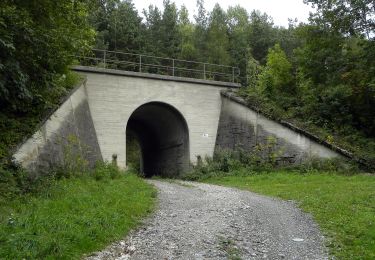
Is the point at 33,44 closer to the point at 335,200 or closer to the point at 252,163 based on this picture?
the point at 335,200

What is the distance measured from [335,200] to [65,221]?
705cm

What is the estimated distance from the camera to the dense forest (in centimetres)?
1048

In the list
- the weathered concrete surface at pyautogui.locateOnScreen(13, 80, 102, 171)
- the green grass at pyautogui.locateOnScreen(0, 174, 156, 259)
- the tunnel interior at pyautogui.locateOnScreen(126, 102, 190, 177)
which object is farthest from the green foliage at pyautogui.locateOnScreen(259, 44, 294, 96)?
the green grass at pyautogui.locateOnScreen(0, 174, 156, 259)

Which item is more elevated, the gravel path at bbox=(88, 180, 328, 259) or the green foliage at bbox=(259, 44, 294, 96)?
the green foliage at bbox=(259, 44, 294, 96)

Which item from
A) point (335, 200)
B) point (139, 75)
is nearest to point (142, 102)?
point (139, 75)

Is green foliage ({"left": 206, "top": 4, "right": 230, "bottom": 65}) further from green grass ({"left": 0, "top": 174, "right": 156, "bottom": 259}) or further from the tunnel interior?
green grass ({"left": 0, "top": 174, "right": 156, "bottom": 259})

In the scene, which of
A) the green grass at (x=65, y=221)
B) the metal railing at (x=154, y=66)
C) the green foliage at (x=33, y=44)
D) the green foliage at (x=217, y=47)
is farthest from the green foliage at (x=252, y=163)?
the green foliage at (x=217, y=47)

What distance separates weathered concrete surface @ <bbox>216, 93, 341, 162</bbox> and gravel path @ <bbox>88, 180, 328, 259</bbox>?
8.60 m

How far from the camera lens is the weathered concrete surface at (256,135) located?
1956 centimetres

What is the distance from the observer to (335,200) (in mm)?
11062

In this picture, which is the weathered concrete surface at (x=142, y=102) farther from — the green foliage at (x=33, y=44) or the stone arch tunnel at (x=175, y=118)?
the green foliage at (x=33, y=44)

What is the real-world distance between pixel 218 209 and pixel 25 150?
5.72m

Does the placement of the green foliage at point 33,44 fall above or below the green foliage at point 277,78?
below

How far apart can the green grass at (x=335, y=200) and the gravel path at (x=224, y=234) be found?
353 mm
